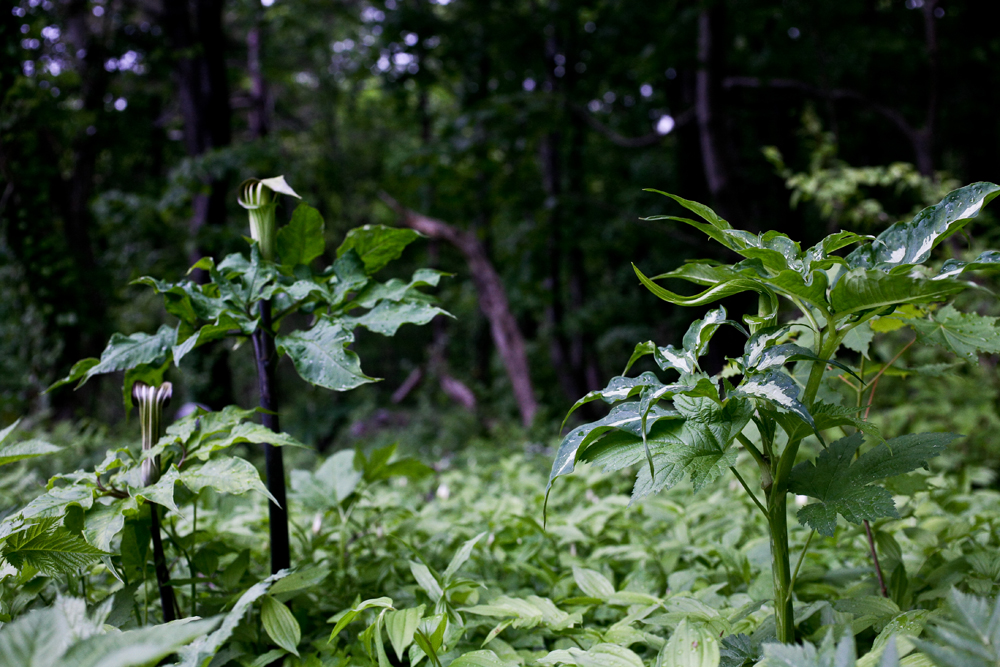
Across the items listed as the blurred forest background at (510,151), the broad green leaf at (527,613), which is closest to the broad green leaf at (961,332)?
the broad green leaf at (527,613)

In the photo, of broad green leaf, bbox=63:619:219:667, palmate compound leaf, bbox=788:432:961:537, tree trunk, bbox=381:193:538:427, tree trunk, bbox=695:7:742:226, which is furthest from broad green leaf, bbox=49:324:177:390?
tree trunk, bbox=381:193:538:427

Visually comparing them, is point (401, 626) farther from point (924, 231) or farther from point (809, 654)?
point (924, 231)

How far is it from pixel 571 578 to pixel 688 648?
2.14ft

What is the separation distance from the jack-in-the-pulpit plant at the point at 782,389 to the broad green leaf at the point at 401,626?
43 cm

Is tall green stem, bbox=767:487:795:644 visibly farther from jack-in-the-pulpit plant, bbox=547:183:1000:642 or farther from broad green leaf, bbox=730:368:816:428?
broad green leaf, bbox=730:368:816:428

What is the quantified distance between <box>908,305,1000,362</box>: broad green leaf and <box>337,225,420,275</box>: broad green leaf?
107 cm

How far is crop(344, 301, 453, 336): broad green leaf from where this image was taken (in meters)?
1.18

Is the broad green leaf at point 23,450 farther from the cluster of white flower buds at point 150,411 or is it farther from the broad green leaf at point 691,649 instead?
the broad green leaf at point 691,649

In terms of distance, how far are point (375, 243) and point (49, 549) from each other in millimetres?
844

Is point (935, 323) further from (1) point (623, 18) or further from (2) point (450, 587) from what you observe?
(1) point (623, 18)

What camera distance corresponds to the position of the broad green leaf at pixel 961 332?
1.00m

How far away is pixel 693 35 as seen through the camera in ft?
16.0

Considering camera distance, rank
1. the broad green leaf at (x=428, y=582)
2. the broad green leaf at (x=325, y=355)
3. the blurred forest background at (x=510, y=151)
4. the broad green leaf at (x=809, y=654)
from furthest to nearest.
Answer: the blurred forest background at (x=510, y=151) → the broad green leaf at (x=428, y=582) → the broad green leaf at (x=325, y=355) → the broad green leaf at (x=809, y=654)

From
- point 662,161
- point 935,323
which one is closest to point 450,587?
point 935,323
